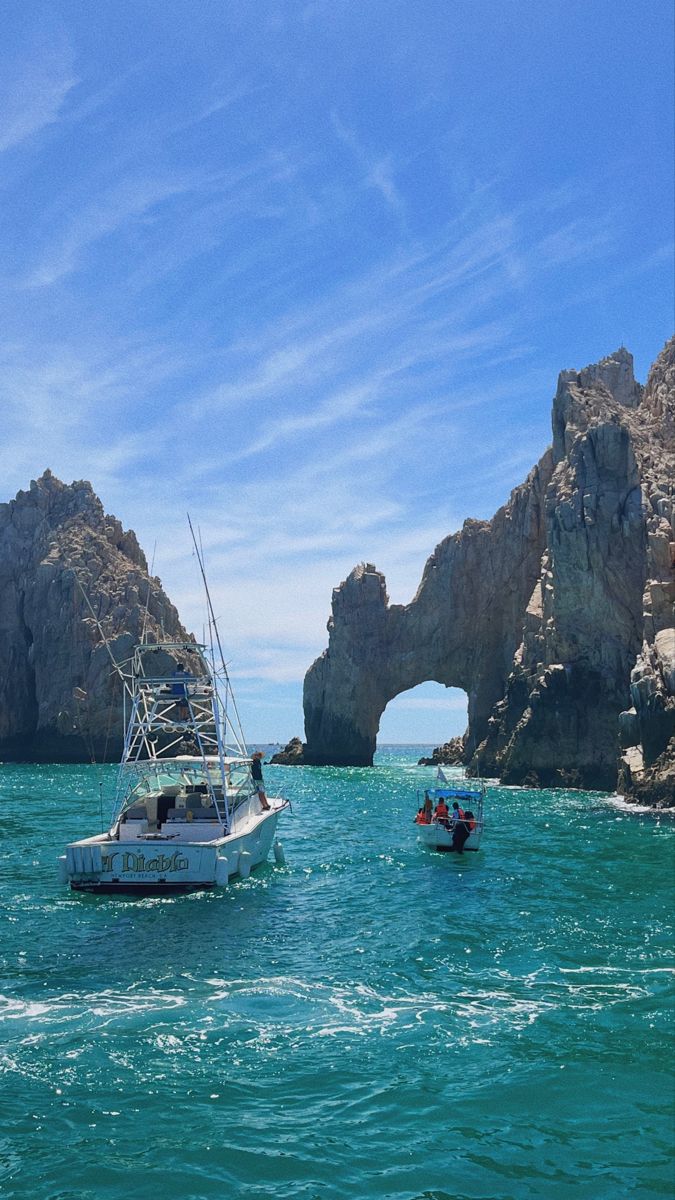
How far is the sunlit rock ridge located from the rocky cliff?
93.2 ft

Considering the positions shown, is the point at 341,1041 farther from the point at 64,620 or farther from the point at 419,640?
the point at 64,620

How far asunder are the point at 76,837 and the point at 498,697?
69232 millimetres

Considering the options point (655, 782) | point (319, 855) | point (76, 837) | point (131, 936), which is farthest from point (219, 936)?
point (655, 782)

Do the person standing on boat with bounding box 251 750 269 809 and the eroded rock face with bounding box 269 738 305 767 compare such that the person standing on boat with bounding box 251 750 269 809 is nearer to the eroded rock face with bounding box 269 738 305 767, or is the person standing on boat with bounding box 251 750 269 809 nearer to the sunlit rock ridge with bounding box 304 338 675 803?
the sunlit rock ridge with bounding box 304 338 675 803

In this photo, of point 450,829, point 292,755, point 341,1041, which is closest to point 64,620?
point 292,755

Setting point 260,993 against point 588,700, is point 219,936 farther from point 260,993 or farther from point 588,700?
point 588,700

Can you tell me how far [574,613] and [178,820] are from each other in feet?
172

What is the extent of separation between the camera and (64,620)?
4631 inches

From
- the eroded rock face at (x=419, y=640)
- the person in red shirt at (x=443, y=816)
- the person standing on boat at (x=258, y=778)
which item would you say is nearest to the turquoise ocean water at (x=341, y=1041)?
the person standing on boat at (x=258, y=778)

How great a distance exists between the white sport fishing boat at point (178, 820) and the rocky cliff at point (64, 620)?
76.9 metres

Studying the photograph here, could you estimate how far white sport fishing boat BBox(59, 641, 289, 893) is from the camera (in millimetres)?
26141

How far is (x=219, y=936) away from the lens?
2119 centimetres

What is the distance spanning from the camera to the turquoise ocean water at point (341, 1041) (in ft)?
33.1

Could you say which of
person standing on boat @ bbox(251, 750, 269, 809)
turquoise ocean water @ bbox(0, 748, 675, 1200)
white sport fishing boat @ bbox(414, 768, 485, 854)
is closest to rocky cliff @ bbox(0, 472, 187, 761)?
white sport fishing boat @ bbox(414, 768, 485, 854)
